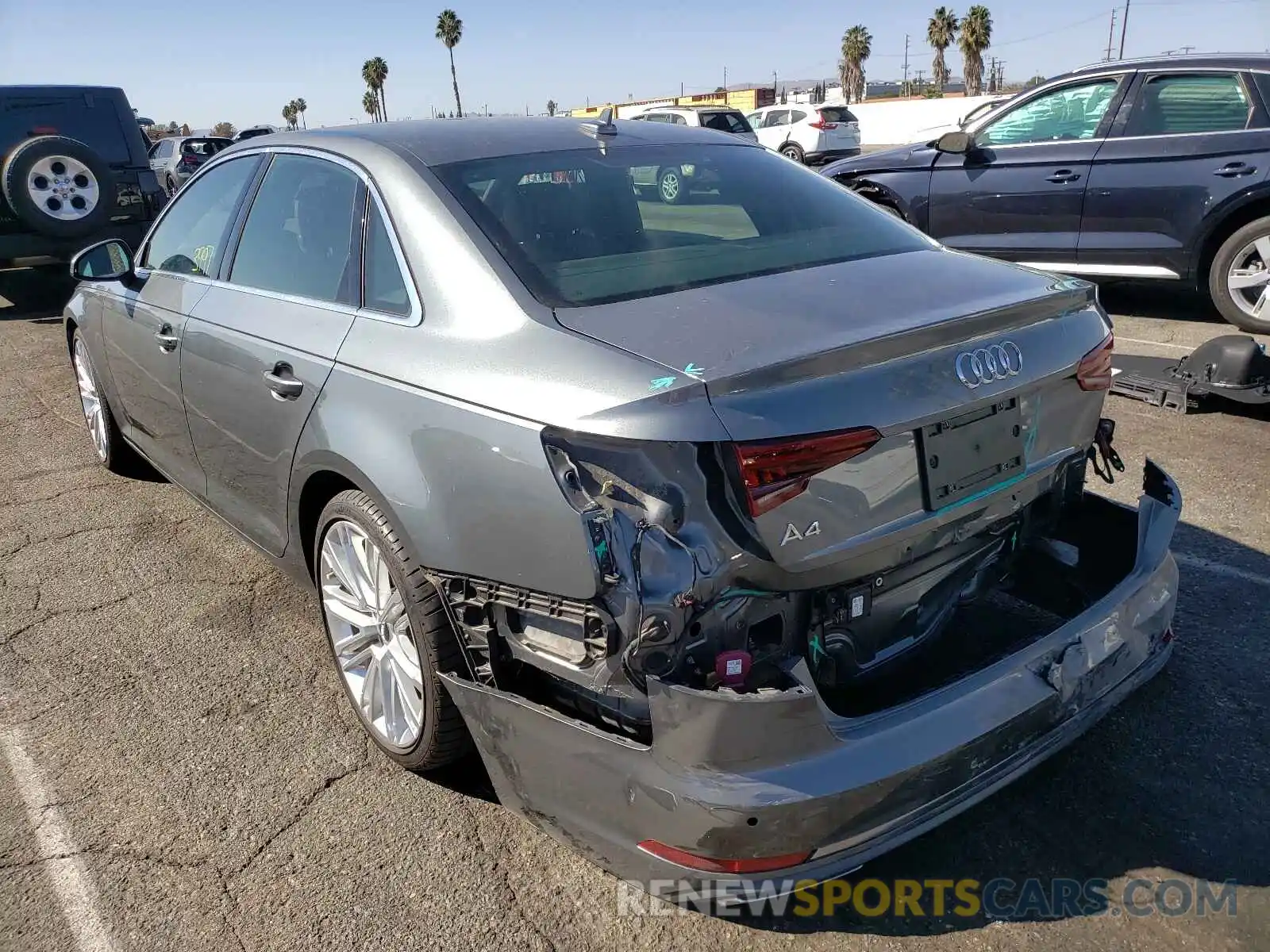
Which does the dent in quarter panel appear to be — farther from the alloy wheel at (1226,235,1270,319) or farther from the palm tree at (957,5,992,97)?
the palm tree at (957,5,992,97)

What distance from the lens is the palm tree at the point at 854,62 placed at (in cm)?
6531

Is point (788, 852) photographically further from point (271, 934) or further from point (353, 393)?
point (353, 393)

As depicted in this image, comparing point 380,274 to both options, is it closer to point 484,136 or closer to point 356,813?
point 484,136

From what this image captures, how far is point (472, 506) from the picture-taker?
2160mm

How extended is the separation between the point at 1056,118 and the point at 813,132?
17943 millimetres

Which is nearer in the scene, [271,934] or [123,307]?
[271,934]

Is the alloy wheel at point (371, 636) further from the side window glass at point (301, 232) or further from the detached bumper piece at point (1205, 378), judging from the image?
the detached bumper piece at point (1205, 378)

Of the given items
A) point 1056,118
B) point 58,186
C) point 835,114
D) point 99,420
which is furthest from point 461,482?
point 835,114

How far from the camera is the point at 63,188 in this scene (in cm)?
873

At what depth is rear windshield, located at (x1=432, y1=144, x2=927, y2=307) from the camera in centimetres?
249

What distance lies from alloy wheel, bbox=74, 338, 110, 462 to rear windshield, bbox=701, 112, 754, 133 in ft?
54.1

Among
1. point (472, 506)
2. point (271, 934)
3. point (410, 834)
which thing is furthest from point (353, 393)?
point (271, 934)

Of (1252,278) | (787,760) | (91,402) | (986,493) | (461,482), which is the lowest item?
(1252,278)

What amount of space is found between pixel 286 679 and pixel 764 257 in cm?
205
